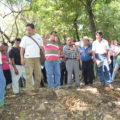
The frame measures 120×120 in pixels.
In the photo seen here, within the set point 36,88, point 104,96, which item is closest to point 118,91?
point 104,96

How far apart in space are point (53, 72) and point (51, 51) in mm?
639

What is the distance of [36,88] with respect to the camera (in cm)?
802

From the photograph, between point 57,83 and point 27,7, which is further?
point 27,7

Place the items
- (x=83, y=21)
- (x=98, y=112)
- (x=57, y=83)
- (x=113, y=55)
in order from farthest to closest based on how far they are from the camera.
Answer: (x=83, y=21), (x=113, y=55), (x=57, y=83), (x=98, y=112)

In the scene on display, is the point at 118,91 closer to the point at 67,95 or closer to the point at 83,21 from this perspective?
the point at 67,95

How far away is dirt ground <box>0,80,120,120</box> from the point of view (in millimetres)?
6676

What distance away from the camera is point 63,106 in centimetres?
719

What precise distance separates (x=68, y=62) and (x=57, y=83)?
0.82 meters

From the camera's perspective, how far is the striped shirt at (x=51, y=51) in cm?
Answer: 857

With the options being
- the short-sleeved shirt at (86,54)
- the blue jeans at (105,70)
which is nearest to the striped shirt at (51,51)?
the short-sleeved shirt at (86,54)

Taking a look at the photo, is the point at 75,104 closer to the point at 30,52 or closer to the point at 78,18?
the point at 30,52

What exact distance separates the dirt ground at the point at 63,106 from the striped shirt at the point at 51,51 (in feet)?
3.41

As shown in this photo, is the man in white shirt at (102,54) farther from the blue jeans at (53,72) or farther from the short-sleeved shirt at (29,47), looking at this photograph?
the short-sleeved shirt at (29,47)

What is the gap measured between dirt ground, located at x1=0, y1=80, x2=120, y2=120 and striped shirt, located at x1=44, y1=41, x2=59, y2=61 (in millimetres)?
1038
